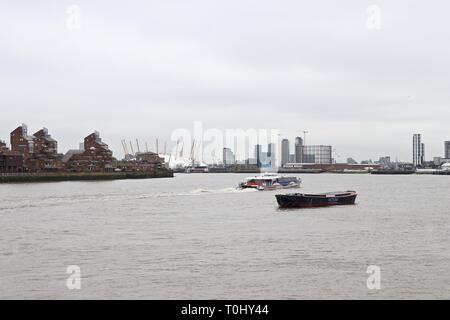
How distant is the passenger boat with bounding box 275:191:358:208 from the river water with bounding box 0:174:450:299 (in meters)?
8.20

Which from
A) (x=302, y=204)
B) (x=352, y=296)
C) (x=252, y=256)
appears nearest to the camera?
(x=352, y=296)

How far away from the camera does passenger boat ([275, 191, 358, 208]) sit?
2153 inches

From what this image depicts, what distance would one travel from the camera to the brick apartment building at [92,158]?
14550cm

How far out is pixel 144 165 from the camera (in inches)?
7028

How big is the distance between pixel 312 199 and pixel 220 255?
32.0 metres

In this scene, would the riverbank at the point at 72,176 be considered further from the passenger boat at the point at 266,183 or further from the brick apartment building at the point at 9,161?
the passenger boat at the point at 266,183

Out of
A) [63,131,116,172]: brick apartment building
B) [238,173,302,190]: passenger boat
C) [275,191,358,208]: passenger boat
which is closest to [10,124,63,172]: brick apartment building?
[63,131,116,172]: brick apartment building

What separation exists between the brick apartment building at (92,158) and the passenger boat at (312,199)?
96.5m

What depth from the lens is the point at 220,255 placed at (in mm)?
25984

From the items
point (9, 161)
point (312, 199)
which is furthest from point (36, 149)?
point (312, 199)

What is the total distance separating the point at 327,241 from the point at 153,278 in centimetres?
1306
